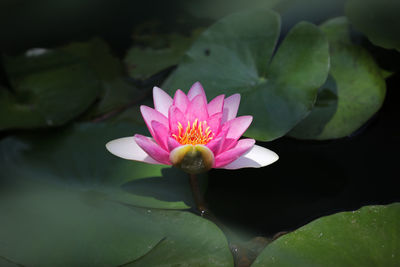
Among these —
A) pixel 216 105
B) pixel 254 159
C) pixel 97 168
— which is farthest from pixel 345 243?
pixel 97 168

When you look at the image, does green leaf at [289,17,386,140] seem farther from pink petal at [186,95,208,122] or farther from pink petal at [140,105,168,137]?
pink petal at [140,105,168,137]

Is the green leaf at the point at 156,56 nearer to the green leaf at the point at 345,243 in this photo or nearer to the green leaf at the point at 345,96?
the green leaf at the point at 345,96

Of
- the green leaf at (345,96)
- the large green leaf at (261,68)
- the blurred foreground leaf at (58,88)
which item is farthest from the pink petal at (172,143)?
the blurred foreground leaf at (58,88)

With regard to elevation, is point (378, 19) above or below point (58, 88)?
above

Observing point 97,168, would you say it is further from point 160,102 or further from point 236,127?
point 236,127

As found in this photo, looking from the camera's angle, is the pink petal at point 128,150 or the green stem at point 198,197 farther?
the green stem at point 198,197

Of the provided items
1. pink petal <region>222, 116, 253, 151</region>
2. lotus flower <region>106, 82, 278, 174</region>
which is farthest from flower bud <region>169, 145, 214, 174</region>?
pink petal <region>222, 116, 253, 151</region>
